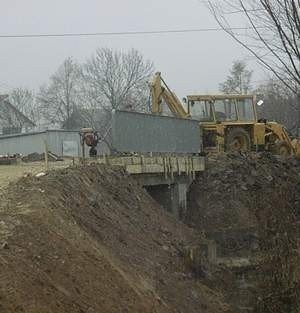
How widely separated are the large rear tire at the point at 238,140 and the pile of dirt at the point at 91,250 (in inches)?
384

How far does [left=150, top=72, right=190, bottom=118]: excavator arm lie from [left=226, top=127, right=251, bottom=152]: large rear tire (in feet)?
7.09

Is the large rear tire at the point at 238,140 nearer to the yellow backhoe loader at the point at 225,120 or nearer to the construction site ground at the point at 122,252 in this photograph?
the yellow backhoe loader at the point at 225,120

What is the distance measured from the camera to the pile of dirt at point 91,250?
24.4 ft

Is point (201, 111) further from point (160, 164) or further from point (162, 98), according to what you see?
point (160, 164)

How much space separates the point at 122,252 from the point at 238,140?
16364 mm

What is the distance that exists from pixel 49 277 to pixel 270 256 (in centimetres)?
501

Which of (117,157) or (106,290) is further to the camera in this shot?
(117,157)

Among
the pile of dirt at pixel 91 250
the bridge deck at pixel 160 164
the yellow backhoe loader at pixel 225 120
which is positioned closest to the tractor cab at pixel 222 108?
the yellow backhoe loader at pixel 225 120

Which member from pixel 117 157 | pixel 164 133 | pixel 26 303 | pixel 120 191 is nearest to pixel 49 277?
pixel 26 303

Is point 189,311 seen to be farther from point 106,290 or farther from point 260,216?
point 106,290

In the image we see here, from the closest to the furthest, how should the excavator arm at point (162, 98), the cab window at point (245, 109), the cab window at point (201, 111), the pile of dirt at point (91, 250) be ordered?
the pile of dirt at point (91, 250)
the excavator arm at point (162, 98)
the cab window at point (201, 111)
the cab window at point (245, 109)

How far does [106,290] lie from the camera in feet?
28.6

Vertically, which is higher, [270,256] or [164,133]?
[164,133]

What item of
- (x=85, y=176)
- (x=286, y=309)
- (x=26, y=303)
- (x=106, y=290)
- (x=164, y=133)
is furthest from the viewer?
(x=164, y=133)
